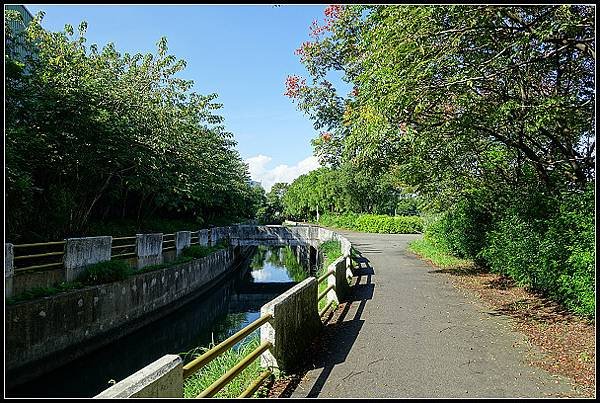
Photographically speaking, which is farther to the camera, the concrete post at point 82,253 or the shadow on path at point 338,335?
the concrete post at point 82,253

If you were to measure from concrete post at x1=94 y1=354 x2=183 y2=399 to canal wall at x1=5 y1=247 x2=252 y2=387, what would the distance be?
24.5ft

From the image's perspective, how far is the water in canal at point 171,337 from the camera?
10821 mm

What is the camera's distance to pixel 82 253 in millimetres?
13531

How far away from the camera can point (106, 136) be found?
1413cm

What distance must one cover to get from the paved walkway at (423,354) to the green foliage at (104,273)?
23.6 ft

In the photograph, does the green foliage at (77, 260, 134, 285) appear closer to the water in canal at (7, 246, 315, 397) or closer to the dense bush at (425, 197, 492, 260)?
the water in canal at (7, 246, 315, 397)

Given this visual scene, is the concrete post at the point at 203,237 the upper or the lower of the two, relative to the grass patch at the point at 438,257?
upper

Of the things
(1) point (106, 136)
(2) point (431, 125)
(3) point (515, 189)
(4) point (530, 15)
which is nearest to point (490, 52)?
(4) point (530, 15)

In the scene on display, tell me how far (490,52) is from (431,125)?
6.81 feet

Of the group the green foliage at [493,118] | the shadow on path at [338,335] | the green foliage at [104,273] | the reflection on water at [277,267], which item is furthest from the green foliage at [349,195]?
the shadow on path at [338,335]

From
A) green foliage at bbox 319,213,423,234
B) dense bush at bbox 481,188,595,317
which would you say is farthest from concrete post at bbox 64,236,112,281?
green foliage at bbox 319,213,423,234

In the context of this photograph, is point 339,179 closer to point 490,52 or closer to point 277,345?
point 490,52

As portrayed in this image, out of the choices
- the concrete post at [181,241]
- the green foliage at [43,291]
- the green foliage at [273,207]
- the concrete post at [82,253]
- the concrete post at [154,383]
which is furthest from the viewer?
the green foliage at [273,207]

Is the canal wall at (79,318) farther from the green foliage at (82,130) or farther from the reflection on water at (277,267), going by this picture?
the reflection on water at (277,267)
